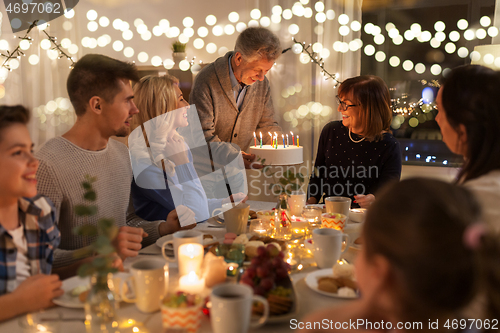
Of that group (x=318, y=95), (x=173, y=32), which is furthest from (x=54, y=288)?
(x=173, y=32)

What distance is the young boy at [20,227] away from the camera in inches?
36.8

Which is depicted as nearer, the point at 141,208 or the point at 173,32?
the point at 141,208

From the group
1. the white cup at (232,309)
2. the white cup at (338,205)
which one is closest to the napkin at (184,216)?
the white cup at (338,205)

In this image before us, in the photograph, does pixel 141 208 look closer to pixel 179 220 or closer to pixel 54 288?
pixel 179 220

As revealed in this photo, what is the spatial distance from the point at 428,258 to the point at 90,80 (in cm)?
143

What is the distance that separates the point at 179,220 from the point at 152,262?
63 centimetres

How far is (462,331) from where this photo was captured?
2.25 feet

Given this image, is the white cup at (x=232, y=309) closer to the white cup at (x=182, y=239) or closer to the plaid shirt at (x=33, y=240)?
the white cup at (x=182, y=239)

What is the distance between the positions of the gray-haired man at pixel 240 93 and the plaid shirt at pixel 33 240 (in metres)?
1.54

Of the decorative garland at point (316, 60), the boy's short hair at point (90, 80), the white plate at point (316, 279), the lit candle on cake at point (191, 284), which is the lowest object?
the white plate at point (316, 279)

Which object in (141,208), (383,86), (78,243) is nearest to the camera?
(78,243)

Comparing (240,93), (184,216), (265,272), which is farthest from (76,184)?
(240,93)

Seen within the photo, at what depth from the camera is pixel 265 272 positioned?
3.13ft

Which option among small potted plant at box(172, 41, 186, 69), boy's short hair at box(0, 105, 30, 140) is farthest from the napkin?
small potted plant at box(172, 41, 186, 69)
